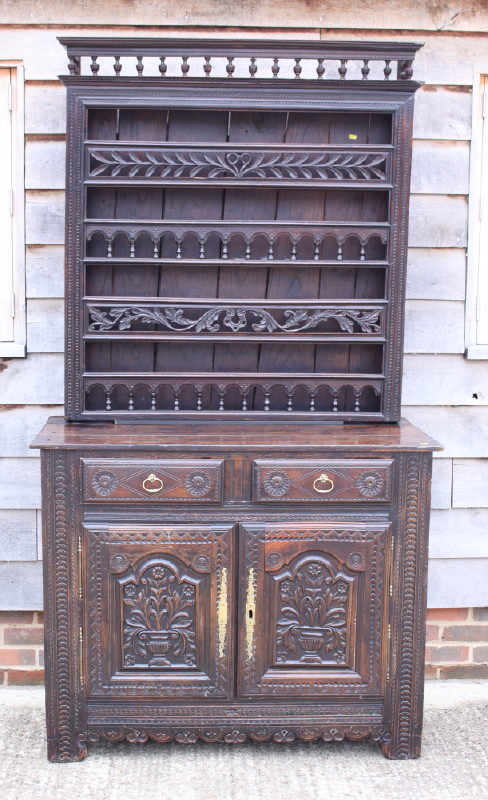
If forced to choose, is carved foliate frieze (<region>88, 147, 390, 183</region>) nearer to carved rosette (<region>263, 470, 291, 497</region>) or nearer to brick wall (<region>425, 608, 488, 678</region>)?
carved rosette (<region>263, 470, 291, 497</region>)

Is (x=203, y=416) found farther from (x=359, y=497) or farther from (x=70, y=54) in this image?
(x=70, y=54)

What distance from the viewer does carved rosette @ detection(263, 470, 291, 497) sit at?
7.96 feet

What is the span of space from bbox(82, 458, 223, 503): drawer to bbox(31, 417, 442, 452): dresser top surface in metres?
0.05

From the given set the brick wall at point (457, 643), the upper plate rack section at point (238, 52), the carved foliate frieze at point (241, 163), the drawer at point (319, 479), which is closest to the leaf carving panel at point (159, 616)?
the drawer at point (319, 479)

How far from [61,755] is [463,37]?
118 inches

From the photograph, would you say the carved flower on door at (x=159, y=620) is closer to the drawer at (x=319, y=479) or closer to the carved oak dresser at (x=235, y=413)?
the carved oak dresser at (x=235, y=413)

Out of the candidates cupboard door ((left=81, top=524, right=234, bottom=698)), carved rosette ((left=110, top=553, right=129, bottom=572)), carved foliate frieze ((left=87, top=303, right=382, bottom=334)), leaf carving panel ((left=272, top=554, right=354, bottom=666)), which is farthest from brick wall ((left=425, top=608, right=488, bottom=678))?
carved rosette ((left=110, top=553, right=129, bottom=572))

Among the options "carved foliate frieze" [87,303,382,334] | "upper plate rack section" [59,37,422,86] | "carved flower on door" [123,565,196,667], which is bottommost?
"carved flower on door" [123,565,196,667]

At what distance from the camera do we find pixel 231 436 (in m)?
2.50

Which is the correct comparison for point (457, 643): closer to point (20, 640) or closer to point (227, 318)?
point (227, 318)

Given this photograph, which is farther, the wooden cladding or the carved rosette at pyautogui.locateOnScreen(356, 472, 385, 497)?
the wooden cladding

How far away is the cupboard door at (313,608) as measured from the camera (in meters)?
2.45

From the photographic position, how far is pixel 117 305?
8.74 ft

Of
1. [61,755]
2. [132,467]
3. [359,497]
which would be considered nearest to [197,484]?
[132,467]
